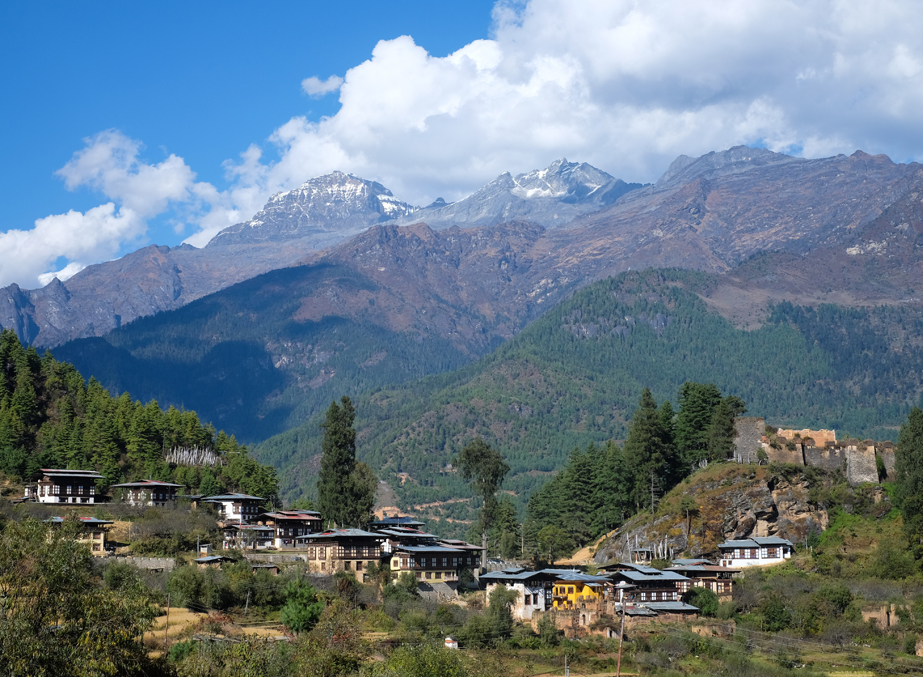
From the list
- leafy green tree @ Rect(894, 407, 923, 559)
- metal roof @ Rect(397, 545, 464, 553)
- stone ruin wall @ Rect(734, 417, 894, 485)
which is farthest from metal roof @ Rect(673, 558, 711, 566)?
metal roof @ Rect(397, 545, 464, 553)

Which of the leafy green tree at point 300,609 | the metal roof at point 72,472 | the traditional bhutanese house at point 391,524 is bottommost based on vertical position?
the leafy green tree at point 300,609

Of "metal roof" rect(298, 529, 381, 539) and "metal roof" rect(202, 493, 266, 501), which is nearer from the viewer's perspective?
"metal roof" rect(298, 529, 381, 539)

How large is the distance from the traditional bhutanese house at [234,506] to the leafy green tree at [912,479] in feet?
223

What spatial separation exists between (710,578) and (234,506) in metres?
52.0

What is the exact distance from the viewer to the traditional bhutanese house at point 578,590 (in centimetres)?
9950

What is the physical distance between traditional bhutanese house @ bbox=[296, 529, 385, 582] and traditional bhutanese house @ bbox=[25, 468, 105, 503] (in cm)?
2642

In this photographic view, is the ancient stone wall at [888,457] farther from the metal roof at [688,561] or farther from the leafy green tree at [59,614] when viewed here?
the leafy green tree at [59,614]

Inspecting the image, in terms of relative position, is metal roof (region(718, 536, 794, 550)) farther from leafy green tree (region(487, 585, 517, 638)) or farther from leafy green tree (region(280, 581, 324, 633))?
leafy green tree (region(280, 581, 324, 633))

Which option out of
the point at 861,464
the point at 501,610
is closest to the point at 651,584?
the point at 501,610

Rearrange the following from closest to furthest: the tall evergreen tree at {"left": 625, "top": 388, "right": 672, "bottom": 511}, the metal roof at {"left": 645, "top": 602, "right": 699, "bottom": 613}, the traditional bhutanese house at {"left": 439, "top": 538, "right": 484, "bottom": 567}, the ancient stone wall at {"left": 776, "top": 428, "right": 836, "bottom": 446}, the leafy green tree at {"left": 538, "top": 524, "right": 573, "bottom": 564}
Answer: the metal roof at {"left": 645, "top": 602, "right": 699, "bottom": 613}, the traditional bhutanese house at {"left": 439, "top": 538, "right": 484, "bottom": 567}, the ancient stone wall at {"left": 776, "top": 428, "right": 836, "bottom": 446}, the tall evergreen tree at {"left": 625, "top": 388, "right": 672, "bottom": 511}, the leafy green tree at {"left": 538, "top": 524, "right": 573, "bottom": 564}

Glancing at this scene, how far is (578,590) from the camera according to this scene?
100 m

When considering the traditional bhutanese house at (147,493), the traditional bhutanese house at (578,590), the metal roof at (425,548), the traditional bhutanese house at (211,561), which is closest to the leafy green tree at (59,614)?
the traditional bhutanese house at (211,561)

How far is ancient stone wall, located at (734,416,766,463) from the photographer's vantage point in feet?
407

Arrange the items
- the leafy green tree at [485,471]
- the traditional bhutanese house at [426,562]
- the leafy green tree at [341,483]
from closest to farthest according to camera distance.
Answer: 1. the traditional bhutanese house at [426,562]
2. the leafy green tree at [341,483]
3. the leafy green tree at [485,471]
